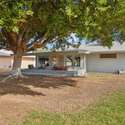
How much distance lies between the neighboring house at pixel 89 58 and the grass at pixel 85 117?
1012 inches

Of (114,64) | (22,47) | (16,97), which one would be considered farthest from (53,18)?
(114,64)

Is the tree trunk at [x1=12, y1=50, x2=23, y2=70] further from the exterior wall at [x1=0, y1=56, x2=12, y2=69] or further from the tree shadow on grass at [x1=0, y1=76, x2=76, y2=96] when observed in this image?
the exterior wall at [x1=0, y1=56, x2=12, y2=69]

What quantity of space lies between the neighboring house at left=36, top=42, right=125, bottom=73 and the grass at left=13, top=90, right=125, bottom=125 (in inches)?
1012

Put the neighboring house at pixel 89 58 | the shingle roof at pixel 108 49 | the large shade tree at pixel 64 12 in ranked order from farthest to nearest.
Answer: the neighboring house at pixel 89 58
the shingle roof at pixel 108 49
the large shade tree at pixel 64 12

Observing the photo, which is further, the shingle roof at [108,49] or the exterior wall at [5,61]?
the exterior wall at [5,61]

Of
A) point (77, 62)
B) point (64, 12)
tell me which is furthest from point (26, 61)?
point (64, 12)

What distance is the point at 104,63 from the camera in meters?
40.6

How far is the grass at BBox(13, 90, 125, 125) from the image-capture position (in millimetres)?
10016

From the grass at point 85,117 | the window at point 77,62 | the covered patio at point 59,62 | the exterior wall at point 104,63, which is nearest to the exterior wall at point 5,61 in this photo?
the covered patio at point 59,62

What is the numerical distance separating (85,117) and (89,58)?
104 ft

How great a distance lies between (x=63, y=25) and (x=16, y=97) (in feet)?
15.0

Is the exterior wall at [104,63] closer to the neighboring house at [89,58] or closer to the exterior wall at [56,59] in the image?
the neighboring house at [89,58]

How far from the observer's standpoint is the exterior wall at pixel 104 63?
39.3 m

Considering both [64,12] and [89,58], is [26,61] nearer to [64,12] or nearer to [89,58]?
[89,58]
